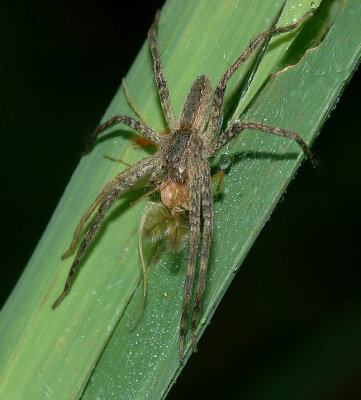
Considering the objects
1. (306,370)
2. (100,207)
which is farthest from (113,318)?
(306,370)

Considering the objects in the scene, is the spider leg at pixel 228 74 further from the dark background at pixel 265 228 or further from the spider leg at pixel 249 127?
the dark background at pixel 265 228

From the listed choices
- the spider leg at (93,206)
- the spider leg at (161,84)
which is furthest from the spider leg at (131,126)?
the spider leg at (93,206)

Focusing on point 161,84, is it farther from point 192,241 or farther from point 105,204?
point 192,241

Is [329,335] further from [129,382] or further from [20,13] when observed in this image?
[20,13]

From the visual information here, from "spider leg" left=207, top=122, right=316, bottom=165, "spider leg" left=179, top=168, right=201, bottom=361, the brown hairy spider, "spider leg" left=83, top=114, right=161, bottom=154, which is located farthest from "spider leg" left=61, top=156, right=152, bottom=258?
"spider leg" left=207, top=122, right=316, bottom=165

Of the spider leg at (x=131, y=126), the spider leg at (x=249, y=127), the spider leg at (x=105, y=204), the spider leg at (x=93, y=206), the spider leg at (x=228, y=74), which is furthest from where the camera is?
the spider leg at (x=131, y=126)

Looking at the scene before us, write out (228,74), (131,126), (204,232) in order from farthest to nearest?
(131,126)
(228,74)
(204,232)

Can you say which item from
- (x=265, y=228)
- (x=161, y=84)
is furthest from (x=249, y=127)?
(x=265, y=228)
